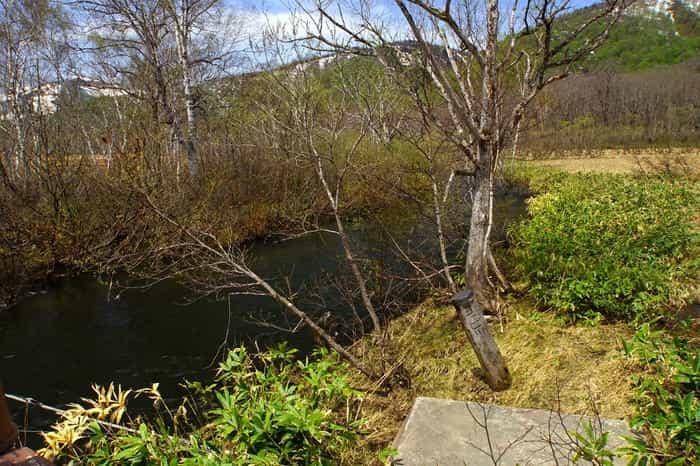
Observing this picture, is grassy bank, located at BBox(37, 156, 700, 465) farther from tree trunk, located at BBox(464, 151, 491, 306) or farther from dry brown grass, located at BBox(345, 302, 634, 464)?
tree trunk, located at BBox(464, 151, 491, 306)

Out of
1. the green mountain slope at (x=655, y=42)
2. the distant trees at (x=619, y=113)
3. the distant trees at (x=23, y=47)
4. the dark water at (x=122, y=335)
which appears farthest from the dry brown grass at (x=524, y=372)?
the green mountain slope at (x=655, y=42)

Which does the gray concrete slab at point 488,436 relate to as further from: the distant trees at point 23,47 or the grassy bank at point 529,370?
the distant trees at point 23,47

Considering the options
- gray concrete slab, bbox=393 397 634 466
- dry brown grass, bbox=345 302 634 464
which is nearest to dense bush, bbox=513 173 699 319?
dry brown grass, bbox=345 302 634 464

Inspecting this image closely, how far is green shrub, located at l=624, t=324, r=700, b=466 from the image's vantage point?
2.49 meters

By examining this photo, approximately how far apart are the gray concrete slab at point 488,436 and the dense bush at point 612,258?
83.6 inches

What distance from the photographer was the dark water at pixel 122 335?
5.89 meters

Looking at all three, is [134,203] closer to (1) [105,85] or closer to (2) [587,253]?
(1) [105,85]

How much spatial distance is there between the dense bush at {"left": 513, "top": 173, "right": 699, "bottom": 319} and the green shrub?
3.80 ft

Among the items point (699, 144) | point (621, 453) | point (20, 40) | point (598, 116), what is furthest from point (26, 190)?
point (598, 116)

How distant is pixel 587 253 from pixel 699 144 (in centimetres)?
2189

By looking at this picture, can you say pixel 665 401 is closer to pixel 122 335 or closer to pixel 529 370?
pixel 529 370

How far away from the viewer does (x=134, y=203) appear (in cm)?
995

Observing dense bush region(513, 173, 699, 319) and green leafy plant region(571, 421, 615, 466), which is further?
dense bush region(513, 173, 699, 319)

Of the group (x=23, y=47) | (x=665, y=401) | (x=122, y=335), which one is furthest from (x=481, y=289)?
(x=23, y=47)
